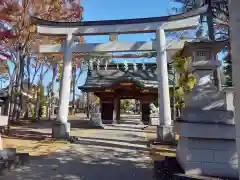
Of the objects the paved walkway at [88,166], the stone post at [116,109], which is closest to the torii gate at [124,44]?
the paved walkway at [88,166]

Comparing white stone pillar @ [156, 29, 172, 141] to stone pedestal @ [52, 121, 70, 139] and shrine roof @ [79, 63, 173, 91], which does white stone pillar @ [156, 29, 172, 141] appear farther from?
shrine roof @ [79, 63, 173, 91]

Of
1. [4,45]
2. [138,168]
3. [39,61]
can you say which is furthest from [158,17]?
[39,61]

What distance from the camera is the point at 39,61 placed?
19172 millimetres

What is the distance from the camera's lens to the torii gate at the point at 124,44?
26.9ft

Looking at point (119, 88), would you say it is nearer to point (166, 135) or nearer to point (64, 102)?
point (64, 102)

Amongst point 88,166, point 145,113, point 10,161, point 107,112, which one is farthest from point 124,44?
point 145,113

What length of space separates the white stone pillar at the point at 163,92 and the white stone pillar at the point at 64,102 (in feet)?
15.2

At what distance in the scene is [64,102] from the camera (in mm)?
8703

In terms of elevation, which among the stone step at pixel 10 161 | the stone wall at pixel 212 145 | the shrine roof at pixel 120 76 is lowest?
the stone step at pixel 10 161

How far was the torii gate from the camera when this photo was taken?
8.21m

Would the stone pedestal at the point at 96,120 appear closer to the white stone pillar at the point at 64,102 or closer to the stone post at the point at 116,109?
the stone post at the point at 116,109

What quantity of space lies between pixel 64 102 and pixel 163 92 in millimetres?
5003

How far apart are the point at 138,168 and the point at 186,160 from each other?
188 cm

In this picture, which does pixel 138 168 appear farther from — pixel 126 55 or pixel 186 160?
pixel 126 55
